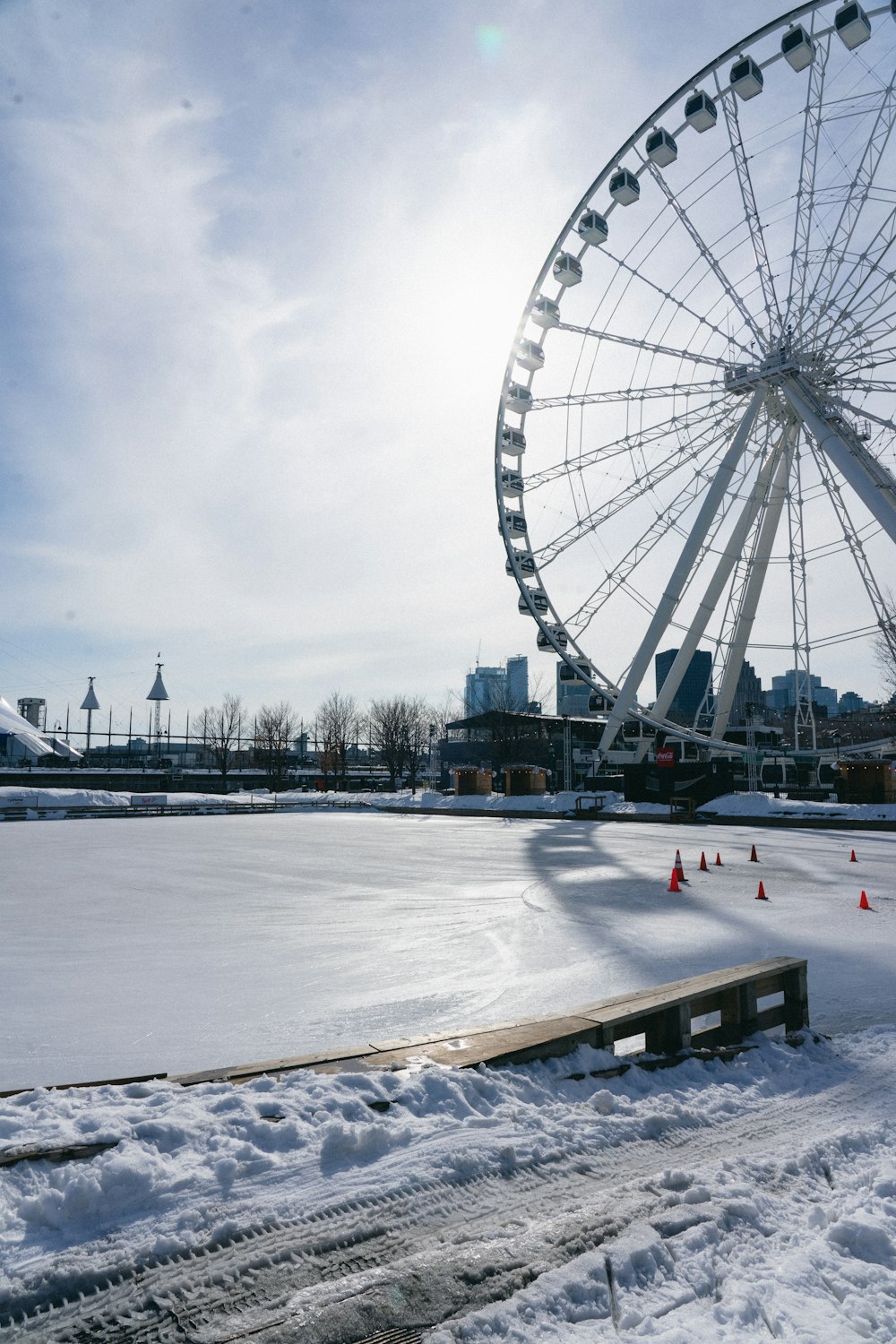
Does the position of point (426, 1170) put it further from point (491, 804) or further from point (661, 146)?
point (491, 804)

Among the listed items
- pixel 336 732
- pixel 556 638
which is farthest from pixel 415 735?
pixel 556 638

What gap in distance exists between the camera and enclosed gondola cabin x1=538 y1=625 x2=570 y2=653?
33.7 m

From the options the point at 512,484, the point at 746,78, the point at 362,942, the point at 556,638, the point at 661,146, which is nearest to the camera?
the point at 362,942

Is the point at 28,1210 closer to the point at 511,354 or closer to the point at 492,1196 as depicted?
the point at 492,1196

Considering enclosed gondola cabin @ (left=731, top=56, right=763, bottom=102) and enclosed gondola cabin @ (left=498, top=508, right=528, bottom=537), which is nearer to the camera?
enclosed gondola cabin @ (left=731, top=56, right=763, bottom=102)

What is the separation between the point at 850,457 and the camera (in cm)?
2577

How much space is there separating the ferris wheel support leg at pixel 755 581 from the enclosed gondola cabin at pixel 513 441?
379 inches

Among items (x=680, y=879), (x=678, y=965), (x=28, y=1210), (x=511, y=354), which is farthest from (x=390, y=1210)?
(x=511, y=354)

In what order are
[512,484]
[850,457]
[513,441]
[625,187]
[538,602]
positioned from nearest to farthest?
[850,457]
[625,187]
[513,441]
[512,484]
[538,602]

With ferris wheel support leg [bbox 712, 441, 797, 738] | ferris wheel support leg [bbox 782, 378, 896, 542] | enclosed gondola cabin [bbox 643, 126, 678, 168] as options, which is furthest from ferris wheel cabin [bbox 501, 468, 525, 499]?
enclosed gondola cabin [bbox 643, 126, 678, 168]

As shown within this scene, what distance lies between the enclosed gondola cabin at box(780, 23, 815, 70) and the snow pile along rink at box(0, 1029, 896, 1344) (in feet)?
96.5

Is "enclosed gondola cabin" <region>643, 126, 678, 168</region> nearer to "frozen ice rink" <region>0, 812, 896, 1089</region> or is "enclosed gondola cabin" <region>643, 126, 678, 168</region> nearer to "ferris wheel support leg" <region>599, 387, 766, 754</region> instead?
"ferris wheel support leg" <region>599, 387, 766, 754</region>

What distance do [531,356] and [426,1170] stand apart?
32.5 meters

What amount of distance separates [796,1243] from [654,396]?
1179 inches
